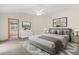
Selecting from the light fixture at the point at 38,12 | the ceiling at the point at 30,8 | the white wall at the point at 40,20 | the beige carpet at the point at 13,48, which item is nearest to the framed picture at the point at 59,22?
the white wall at the point at 40,20

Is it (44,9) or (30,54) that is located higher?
(44,9)

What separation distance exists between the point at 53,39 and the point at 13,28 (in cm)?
96

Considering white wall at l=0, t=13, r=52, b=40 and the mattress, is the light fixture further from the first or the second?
the mattress

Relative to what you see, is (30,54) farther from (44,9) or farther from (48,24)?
(44,9)

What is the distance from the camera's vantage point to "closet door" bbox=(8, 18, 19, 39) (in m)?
2.07

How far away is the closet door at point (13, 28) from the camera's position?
2.07 metres

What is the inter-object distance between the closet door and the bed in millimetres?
361

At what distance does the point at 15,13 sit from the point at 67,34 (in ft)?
4.14

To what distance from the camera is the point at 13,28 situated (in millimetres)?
2098

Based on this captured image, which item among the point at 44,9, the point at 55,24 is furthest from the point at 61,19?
the point at 44,9

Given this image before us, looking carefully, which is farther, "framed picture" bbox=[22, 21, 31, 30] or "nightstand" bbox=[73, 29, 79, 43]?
"framed picture" bbox=[22, 21, 31, 30]

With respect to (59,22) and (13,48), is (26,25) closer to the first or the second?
(13,48)

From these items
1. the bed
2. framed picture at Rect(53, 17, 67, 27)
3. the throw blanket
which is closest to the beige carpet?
the bed
